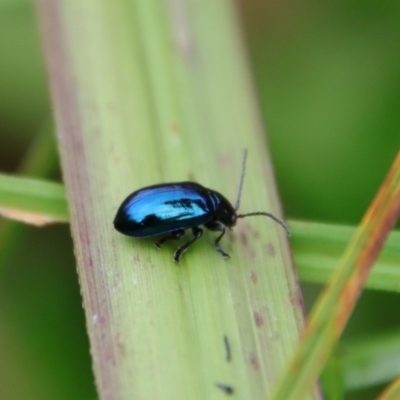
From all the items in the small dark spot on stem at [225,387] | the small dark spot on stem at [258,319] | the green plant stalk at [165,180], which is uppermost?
the green plant stalk at [165,180]

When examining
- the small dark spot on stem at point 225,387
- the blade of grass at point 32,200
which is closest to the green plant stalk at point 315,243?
the blade of grass at point 32,200

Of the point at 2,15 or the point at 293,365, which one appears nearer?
the point at 293,365

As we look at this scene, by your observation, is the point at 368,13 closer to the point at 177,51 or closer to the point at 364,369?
the point at 177,51

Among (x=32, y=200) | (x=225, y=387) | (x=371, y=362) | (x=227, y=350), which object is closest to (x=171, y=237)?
(x=32, y=200)

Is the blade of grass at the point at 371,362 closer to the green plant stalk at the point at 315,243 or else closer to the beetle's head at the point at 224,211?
the green plant stalk at the point at 315,243

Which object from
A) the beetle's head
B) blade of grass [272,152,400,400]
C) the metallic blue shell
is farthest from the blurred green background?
blade of grass [272,152,400,400]

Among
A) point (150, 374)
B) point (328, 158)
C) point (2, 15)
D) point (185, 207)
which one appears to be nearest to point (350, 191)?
point (328, 158)

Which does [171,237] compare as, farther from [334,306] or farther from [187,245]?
[334,306]
